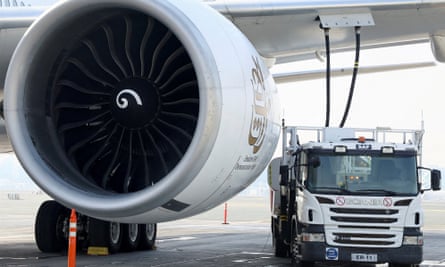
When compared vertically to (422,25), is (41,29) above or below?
below

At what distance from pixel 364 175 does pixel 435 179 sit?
0.94 meters

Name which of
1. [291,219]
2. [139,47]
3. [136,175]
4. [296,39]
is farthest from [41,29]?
[291,219]

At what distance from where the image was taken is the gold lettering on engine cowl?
718cm


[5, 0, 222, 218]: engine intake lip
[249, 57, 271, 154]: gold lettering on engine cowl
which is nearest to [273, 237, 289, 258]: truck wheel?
[249, 57, 271, 154]: gold lettering on engine cowl

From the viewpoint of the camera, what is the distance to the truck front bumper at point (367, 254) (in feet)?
38.4

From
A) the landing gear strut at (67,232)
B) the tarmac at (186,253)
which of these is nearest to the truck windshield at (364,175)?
the tarmac at (186,253)

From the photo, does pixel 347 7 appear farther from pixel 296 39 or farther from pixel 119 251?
pixel 119 251

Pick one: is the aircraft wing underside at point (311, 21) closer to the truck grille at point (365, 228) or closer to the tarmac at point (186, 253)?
the truck grille at point (365, 228)

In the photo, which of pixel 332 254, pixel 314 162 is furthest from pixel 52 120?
pixel 314 162

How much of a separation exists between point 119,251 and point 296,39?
17.6ft

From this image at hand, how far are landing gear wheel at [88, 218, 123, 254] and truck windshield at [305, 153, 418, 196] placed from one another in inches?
122

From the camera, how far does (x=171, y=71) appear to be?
25.0ft

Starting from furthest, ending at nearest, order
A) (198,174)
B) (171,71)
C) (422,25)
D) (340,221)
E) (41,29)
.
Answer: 1. (340,221)
2. (422,25)
3. (171,71)
4. (41,29)
5. (198,174)

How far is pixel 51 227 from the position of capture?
13.8 meters
